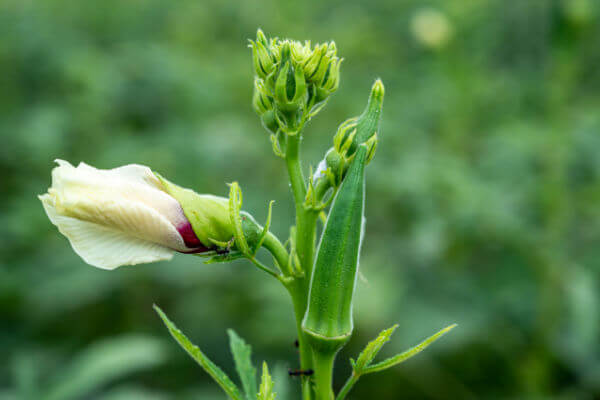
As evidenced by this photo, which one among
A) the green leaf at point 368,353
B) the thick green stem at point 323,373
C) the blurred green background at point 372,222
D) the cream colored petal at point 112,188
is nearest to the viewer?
the cream colored petal at point 112,188

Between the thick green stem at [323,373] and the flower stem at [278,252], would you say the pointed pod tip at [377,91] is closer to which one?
the flower stem at [278,252]

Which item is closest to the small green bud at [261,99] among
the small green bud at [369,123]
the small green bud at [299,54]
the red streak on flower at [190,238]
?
the small green bud at [299,54]

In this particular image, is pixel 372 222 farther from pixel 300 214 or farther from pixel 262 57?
pixel 262 57

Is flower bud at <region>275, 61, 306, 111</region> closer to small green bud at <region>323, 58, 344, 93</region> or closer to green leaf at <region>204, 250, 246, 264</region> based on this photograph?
small green bud at <region>323, 58, 344, 93</region>

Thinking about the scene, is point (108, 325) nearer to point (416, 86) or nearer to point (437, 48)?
point (437, 48)

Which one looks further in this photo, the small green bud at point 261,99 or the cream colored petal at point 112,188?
the small green bud at point 261,99

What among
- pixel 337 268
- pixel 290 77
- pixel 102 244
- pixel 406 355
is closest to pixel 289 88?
pixel 290 77

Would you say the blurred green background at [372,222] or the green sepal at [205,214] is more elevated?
the green sepal at [205,214]

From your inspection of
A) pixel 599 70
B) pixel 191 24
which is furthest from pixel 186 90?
pixel 599 70
